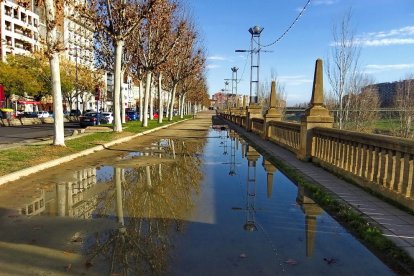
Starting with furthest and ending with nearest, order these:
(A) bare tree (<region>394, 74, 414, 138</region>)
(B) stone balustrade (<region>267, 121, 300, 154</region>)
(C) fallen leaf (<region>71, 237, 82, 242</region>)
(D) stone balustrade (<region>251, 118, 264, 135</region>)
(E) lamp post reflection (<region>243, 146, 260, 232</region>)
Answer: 1. (A) bare tree (<region>394, 74, 414, 138</region>)
2. (D) stone balustrade (<region>251, 118, 264, 135</region>)
3. (B) stone balustrade (<region>267, 121, 300, 154</region>)
4. (E) lamp post reflection (<region>243, 146, 260, 232</region>)
5. (C) fallen leaf (<region>71, 237, 82, 242</region>)

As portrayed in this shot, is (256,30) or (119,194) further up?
(256,30)

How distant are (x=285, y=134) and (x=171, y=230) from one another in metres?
12.7

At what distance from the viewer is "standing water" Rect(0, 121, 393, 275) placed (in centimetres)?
457

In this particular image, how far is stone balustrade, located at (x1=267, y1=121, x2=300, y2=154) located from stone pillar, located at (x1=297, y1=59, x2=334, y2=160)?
1972mm

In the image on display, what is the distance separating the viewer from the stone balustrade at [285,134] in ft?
51.3

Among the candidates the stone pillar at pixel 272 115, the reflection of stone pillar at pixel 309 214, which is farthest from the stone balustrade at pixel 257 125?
the reflection of stone pillar at pixel 309 214

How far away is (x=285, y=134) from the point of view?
17.9 meters

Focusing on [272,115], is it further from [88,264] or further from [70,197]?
[88,264]

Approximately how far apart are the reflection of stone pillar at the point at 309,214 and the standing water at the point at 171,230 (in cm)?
2

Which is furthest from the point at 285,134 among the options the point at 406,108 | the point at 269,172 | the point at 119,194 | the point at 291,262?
the point at 406,108

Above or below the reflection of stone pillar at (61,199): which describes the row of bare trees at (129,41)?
above

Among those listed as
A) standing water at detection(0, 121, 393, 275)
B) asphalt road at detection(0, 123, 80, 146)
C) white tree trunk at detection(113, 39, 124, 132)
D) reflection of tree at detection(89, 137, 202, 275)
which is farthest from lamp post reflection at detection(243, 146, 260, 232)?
asphalt road at detection(0, 123, 80, 146)

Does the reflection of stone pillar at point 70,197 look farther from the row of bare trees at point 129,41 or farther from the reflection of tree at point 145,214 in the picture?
the row of bare trees at point 129,41

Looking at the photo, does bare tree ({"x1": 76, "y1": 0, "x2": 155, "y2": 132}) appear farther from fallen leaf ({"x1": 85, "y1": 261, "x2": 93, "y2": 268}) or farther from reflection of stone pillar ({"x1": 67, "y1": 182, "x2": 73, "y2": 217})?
fallen leaf ({"x1": 85, "y1": 261, "x2": 93, "y2": 268})
